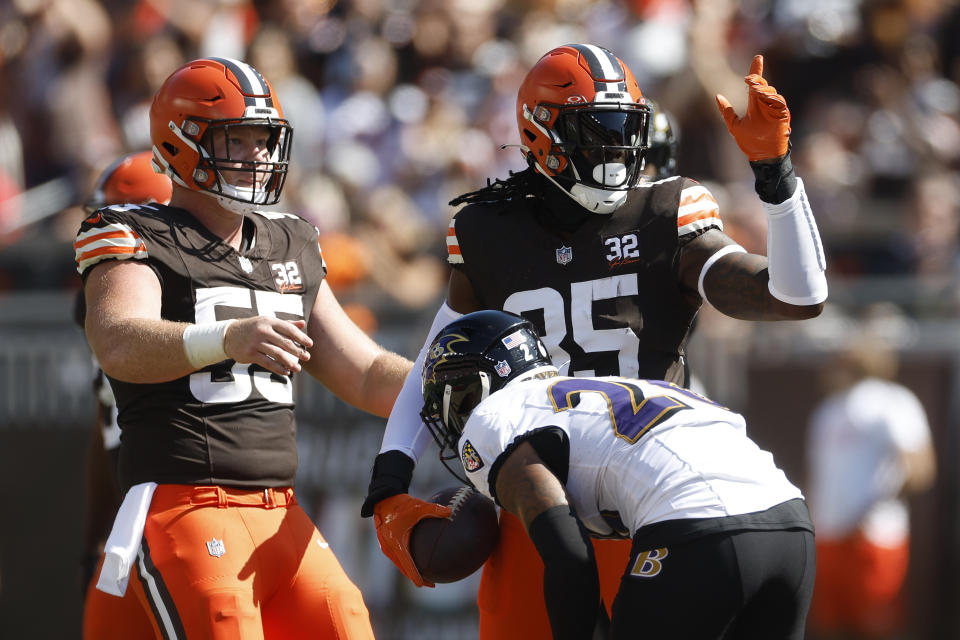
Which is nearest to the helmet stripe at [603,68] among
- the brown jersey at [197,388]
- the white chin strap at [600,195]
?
the white chin strap at [600,195]

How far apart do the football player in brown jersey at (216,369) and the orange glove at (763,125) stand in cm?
124

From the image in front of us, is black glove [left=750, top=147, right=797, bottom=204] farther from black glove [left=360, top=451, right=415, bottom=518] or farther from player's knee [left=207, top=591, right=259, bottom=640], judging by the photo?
player's knee [left=207, top=591, right=259, bottom=640]

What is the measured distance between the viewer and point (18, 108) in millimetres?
10461

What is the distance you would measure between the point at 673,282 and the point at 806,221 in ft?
1.70

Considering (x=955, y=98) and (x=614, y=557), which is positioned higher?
(x=955, y=98)

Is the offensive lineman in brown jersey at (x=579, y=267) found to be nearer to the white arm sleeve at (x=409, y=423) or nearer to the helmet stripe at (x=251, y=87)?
the white arm sleeve at (x=409, y=423)

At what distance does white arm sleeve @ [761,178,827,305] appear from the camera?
10.9ft

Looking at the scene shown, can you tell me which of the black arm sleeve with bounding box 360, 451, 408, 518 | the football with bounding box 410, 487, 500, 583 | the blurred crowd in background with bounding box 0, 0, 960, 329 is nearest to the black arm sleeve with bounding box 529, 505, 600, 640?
the football with bounding box 410, 487, 500, 583

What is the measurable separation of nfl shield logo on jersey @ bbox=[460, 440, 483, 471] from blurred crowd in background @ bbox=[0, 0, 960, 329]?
16.4 feet

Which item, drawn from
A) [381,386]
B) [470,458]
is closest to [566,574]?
[470,458]

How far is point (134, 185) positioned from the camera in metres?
4.68

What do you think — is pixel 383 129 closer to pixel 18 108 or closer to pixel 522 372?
pixel 18 108

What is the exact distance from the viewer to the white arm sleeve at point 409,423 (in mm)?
3768

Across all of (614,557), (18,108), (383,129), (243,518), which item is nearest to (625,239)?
(614,557)
